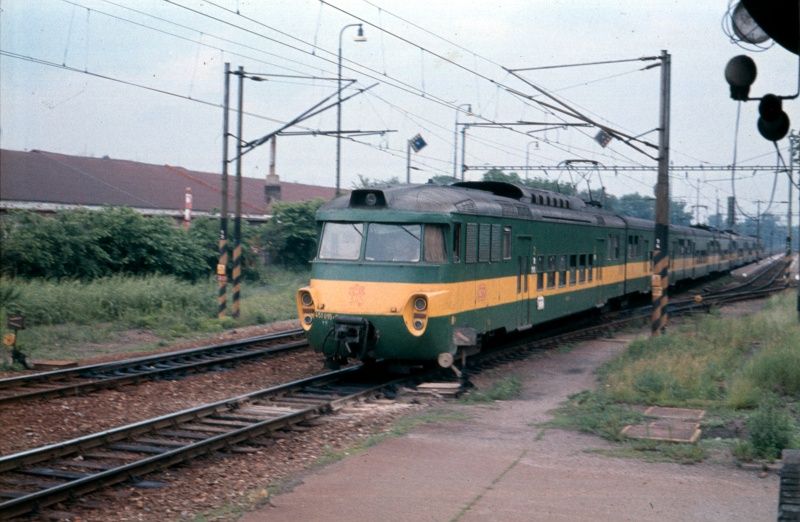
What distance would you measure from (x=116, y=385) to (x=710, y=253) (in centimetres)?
3779

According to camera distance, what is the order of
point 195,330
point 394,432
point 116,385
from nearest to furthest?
point 394,432 < point 116,385 < point 195,330

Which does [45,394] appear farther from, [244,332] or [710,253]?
[710,253]

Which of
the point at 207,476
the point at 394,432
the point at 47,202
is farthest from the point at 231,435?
the point at 47,202

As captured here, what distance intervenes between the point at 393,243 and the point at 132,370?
5080mm

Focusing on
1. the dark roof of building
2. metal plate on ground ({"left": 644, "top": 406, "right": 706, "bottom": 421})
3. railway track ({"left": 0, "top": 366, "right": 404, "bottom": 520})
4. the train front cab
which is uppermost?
the dark roof of building

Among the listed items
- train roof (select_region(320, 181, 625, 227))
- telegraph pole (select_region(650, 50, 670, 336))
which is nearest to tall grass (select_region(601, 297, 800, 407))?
telegraph pole (select_region(650, 50, 670, 336))

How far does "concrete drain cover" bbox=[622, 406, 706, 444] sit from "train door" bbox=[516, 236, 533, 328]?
17.7 ft

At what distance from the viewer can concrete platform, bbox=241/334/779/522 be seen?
7406 mm

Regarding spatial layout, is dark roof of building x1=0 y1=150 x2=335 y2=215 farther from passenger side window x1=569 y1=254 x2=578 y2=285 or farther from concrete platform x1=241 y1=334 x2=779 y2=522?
concrete platform x1=241 y1=334 x2=779 y2=522

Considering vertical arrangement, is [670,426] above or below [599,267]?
below

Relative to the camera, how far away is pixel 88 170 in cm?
4281

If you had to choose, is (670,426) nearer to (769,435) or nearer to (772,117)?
(769,435)

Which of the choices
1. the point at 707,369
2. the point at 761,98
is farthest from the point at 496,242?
the point at 761,98

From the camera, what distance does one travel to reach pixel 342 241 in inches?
559
